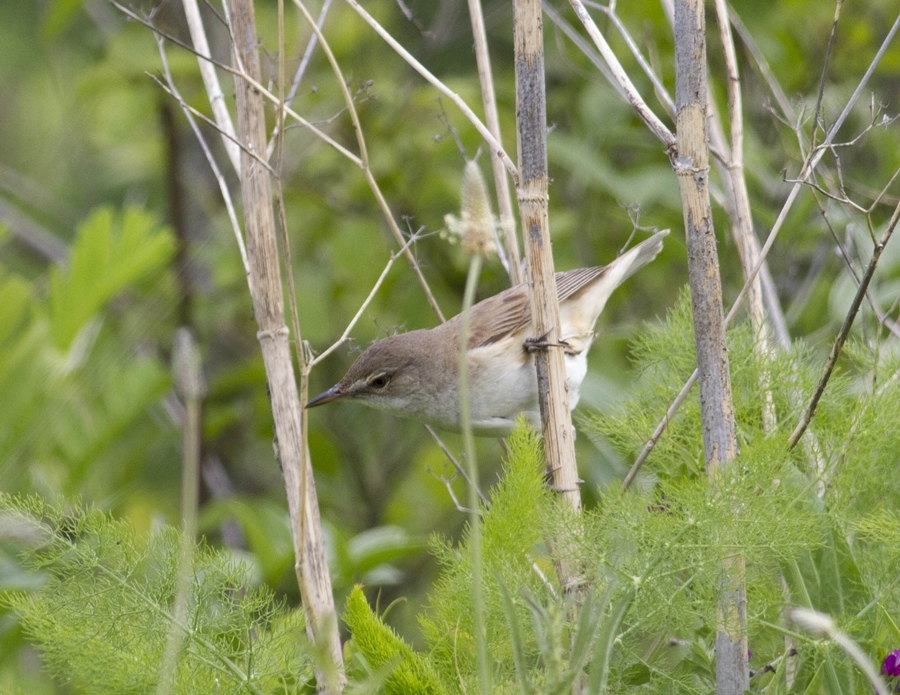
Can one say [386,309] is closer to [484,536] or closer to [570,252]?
[570,252]

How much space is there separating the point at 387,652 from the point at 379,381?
4.57ft

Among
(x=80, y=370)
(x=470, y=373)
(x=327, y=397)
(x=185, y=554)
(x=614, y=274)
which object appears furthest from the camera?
(x=614, y=274)

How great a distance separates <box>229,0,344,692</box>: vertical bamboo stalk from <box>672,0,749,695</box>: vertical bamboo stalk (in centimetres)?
64

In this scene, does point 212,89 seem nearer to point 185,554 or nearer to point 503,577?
point 185,554

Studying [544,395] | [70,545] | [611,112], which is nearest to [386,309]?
[611,112]

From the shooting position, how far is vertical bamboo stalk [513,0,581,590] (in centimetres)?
162

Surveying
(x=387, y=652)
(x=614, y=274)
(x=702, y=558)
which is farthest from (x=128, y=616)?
(x=614, y=274)

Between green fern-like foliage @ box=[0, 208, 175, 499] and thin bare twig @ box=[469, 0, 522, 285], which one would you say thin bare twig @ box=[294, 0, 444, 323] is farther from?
green fern-like foliage @ box=[0, 208, 175, 499]

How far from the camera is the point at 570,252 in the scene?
3996mm

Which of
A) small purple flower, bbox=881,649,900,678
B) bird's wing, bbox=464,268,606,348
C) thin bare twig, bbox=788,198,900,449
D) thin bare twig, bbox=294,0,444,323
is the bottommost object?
small purple flower, bbox=881,649,900,678

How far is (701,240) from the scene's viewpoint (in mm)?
1489

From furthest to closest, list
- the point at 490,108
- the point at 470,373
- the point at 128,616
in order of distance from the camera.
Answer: the point at 470,373 < the point at 490,108 < the point at 128,616

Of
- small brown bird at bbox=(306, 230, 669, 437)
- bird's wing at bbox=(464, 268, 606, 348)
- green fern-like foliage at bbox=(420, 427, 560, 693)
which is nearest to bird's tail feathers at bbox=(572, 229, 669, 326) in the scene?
small brown bird at bbox=(306, 230, 669, 437)

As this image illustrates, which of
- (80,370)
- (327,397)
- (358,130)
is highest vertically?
(358,130)
